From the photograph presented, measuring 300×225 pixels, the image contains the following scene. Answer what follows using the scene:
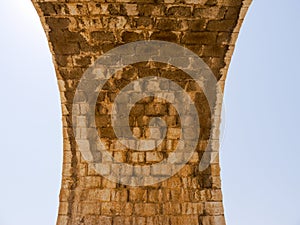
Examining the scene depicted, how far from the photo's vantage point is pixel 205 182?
4.43 metres

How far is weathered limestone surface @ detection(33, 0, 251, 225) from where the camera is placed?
361 centimetres

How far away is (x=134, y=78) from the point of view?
4.18 meters

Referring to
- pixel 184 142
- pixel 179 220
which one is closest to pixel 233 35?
pixel 184 142

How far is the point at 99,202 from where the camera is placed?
439 cm

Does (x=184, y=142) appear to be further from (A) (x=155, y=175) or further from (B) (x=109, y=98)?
(B) (x=109, y=98)

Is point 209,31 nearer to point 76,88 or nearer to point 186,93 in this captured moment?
point 186,93

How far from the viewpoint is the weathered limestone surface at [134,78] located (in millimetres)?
3613

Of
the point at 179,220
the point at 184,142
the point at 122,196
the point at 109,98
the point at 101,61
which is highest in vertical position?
the point at 101,61

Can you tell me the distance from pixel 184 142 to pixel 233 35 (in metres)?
1.49

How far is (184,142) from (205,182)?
1.96 ft

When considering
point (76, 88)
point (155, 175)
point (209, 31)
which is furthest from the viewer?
point (155, 175)

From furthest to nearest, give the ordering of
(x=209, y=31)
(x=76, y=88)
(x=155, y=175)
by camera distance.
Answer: (x=155, y=175) → (x=76, y=88) → (x=209, y=31)

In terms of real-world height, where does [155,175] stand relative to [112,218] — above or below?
above

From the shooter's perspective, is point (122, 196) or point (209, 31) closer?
point (209, 31)
